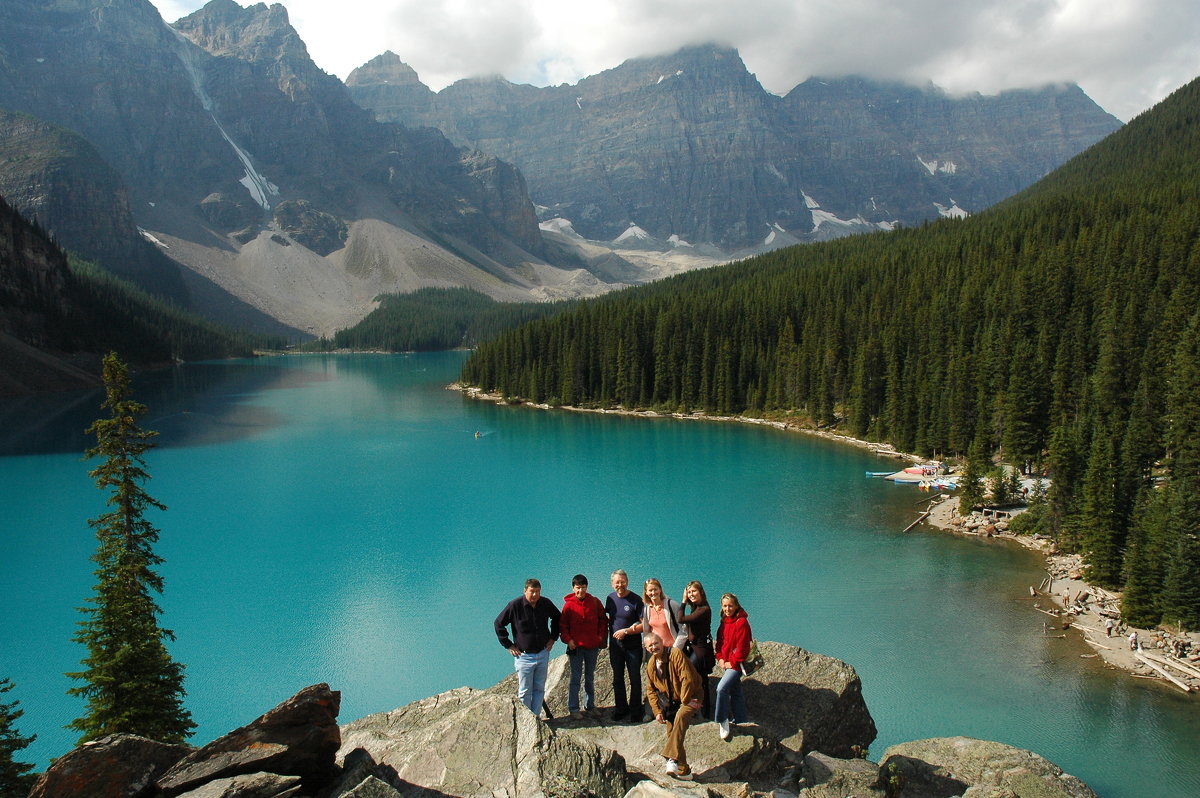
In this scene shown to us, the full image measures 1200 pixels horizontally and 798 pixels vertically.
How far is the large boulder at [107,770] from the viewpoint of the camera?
350 inches

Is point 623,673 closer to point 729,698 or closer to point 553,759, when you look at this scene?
point 729,698

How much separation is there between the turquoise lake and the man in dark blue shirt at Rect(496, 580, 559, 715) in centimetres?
1181

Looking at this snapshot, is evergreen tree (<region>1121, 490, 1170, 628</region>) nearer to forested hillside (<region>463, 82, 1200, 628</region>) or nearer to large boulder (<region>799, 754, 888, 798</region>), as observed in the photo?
forested hillside (<region>463, 82, 1200, 628</region>)

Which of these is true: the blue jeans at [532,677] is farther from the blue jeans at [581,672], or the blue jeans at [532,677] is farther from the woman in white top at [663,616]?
the woman in white top at [663,616]

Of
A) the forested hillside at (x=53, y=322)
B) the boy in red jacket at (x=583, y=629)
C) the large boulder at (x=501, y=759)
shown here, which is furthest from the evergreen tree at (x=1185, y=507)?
the forested hillside at (x=53, y=322)

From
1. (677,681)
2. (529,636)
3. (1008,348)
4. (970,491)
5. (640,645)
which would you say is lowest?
(970,491)

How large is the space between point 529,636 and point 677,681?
249 cm

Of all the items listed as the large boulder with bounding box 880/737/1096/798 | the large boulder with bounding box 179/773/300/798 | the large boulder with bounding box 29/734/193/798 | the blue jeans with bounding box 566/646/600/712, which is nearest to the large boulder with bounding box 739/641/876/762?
the large boulder with bounding box 880/737/1096/798

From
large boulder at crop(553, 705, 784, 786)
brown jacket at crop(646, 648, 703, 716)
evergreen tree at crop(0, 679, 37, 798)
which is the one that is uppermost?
brown jacket at crop(646, 648, 703, 716)

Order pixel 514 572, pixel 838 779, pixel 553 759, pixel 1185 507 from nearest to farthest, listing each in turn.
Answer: pixel 553 759, pixel 838 779, pixel 1185 507, pixel 514 572

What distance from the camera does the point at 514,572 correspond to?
35.5 meters

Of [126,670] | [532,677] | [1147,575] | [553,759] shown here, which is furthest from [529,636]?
[1147,575]

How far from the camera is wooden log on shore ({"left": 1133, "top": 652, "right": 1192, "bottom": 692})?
23.1 metres

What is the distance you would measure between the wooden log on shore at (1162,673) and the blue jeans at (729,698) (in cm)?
1857
